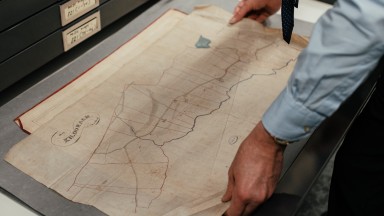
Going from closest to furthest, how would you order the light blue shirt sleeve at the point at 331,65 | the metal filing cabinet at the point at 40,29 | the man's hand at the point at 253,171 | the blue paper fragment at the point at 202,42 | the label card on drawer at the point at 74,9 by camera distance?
the light blue shirt sleeve at the point at 331,65, the man's hand at the point at 253,171, the metal filing cabinet at the point at 40,29, the label card on drawer at the point at 74,9, the blue paper fragment at the point at 202,42

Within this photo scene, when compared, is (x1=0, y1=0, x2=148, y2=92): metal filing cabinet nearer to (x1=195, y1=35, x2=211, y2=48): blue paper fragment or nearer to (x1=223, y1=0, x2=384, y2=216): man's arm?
(x1=195, y1=35, x2=211, y2=48): blue paper fragment

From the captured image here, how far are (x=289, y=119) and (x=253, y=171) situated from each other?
0.32 ft

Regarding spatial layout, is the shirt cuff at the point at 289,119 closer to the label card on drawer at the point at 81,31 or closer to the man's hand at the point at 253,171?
the man's hand at the point at 253,171

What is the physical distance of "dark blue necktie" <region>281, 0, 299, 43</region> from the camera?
2.89ft

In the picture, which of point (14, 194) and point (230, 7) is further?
point (230, 7)

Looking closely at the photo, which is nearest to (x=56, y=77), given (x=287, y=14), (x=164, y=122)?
(x=164, y=122)

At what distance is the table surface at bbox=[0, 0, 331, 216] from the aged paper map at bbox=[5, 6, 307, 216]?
21mm

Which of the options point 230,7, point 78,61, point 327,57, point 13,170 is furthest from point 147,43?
point 327,57

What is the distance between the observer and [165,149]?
0.73 m

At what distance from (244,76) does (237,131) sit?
6.5 inches

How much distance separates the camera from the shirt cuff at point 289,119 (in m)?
0.58

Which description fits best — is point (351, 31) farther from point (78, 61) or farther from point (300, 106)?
point (78, 61)

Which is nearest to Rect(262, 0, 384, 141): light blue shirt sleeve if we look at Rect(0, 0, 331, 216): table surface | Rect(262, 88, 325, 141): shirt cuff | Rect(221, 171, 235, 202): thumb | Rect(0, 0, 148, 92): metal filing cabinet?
Rect(262, 88, 325, 141): shirt cuff

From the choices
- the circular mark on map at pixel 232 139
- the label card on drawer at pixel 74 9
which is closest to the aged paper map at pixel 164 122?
the circular mark on map at pixel 232 139
